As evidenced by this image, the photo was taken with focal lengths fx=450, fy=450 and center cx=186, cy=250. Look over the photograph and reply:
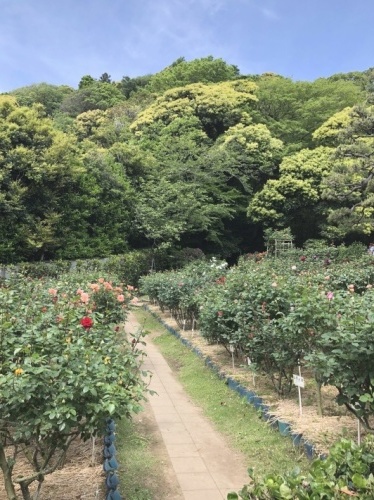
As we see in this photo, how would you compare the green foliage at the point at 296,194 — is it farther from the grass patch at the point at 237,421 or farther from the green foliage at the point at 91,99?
the green foliage at the point at 91,99

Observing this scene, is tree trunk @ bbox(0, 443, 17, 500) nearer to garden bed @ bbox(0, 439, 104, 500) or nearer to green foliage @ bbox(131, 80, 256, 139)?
garden bed @ bbox(0, 439, 104, 500)

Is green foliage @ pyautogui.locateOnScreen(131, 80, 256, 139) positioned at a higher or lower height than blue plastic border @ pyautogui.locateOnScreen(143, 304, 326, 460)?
higher

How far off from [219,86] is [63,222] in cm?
1240

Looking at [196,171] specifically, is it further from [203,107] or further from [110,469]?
[110,469]

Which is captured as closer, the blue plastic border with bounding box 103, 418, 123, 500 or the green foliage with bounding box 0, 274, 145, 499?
the green foliage with bounding box 0, 274, 145, 499

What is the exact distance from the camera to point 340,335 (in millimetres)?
3250

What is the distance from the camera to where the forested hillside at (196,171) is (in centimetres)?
1570

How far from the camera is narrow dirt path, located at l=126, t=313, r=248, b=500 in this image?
358 centimetres

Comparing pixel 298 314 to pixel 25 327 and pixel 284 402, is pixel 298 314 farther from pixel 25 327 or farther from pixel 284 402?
pixel 25 327

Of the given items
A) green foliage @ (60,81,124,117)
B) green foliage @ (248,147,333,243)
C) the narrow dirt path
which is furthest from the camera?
green foliage @ (60,81,124,117)

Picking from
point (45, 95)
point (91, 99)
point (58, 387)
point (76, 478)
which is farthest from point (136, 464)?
point (45, 95)

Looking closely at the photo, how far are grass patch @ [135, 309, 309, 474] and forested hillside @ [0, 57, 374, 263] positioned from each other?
29.4ft

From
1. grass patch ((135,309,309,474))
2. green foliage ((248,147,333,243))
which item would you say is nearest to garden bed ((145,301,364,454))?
grass patch ((135,309,309,474))

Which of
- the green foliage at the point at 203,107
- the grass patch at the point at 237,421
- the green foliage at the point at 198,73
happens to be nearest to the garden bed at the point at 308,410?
the grass patch at the point at 237,421
